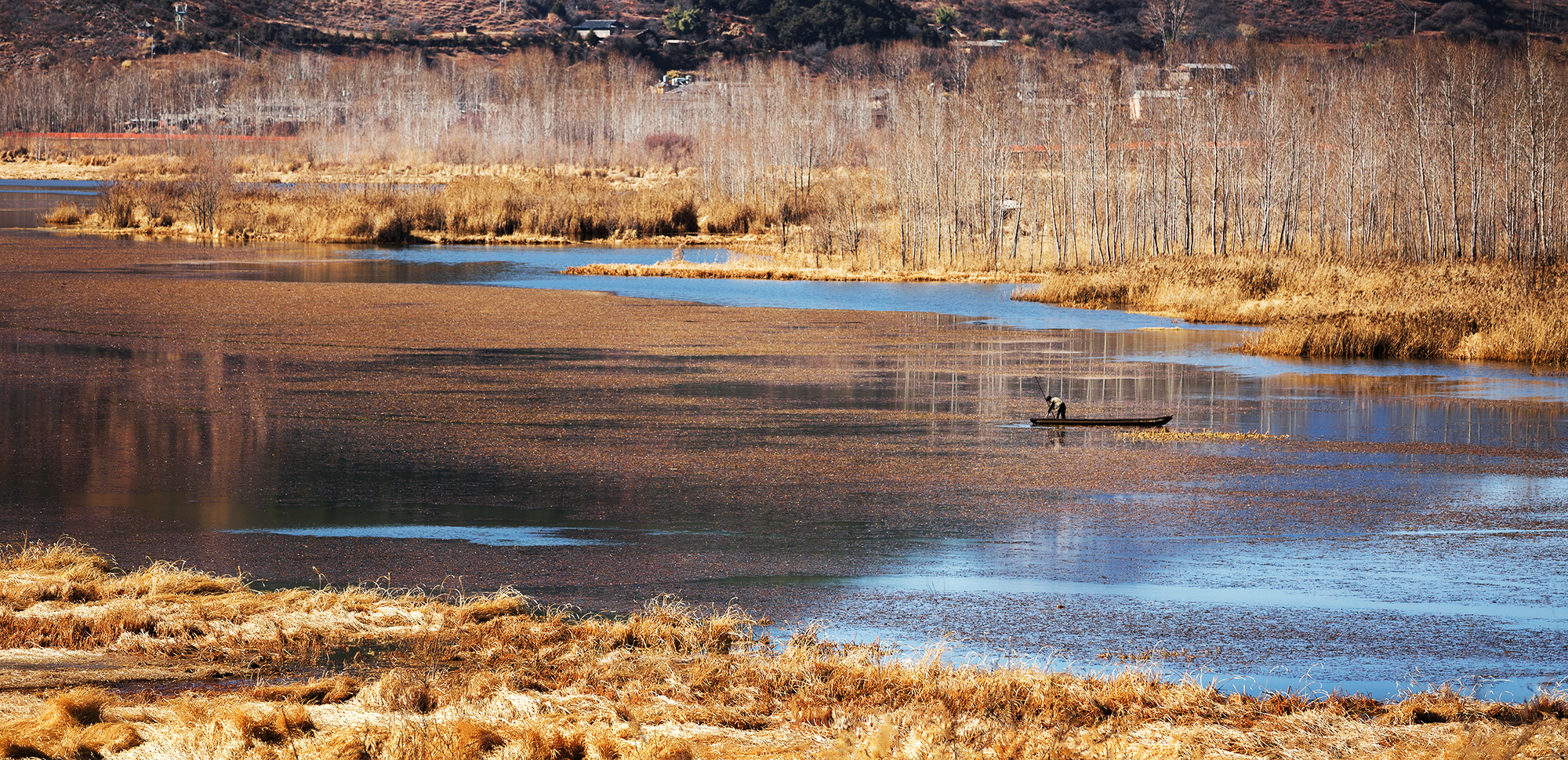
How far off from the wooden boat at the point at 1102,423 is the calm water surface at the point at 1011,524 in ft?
1.67

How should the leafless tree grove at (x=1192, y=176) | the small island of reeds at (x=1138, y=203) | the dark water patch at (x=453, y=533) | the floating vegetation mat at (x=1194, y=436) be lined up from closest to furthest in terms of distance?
the dark water patch at (x=453, y=533) → the floating vegetation mat at (x=1194, y=436) → the small island of reeds at (x=1138, y=203) → the leafless tree grove at (x=1192, y=176)

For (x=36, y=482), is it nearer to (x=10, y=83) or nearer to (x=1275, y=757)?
(x=1275, y=757)

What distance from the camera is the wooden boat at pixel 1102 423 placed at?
64.4 ft

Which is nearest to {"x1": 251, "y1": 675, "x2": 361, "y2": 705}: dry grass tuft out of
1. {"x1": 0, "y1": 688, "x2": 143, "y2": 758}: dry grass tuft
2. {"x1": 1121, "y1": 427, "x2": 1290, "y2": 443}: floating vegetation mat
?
{"x1": 0, "y1": 688, "x2": 143, "y2": 758}: dry grass tuft

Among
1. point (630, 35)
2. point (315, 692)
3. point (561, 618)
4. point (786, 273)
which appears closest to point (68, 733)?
point (315, 692)

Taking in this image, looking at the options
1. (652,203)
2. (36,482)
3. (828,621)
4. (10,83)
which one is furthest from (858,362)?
(10,83)

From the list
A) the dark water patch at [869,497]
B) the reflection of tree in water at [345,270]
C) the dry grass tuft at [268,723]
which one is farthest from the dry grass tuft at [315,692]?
the reflection of tree in water at [345,270]

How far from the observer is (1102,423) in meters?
19.7

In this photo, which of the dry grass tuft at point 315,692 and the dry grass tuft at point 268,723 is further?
the dry grass tuft at point 315,692

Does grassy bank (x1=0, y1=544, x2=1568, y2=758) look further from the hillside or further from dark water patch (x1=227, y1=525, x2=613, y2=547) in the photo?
the hillside

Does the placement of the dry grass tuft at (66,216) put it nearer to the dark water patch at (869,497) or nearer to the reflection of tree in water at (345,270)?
the reflection of tree in water at (345,270)

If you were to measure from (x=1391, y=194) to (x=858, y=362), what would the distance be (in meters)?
32.6

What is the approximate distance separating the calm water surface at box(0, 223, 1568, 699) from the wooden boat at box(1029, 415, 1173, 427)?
1.67ft

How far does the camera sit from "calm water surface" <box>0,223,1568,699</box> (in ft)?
34.9
